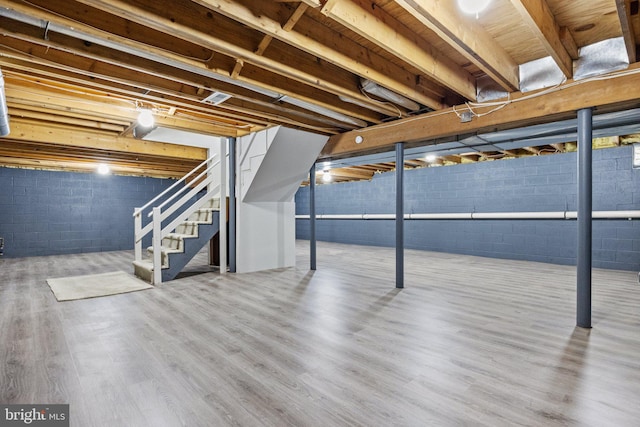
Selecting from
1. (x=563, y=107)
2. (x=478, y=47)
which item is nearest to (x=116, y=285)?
(x=478, y=47)

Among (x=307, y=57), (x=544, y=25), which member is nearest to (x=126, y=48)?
A: (x=307, y=57)

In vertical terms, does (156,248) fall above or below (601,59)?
below

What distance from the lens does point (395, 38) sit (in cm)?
226

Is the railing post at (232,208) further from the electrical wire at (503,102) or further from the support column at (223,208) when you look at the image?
the electrical wire at (503,102)

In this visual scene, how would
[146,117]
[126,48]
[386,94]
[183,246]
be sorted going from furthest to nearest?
[183,246], [146,117], [386,94], [126,48]

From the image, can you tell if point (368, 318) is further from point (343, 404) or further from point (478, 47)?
point (478, 47)

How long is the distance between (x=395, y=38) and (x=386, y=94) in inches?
39.1

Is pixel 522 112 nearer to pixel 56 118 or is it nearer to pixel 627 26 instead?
pixel 627 26

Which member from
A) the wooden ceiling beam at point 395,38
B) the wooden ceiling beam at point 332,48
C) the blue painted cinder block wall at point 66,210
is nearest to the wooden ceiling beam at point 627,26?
the wooden ceiling beam at point 395,38

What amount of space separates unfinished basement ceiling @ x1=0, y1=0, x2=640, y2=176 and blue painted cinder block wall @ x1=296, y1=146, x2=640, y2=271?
2.97 metres

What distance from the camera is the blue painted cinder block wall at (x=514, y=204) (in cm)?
501

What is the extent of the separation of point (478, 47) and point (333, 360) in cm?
232

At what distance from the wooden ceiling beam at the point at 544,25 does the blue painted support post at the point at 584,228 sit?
0.57 metres

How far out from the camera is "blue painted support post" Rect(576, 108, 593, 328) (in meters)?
2.59
